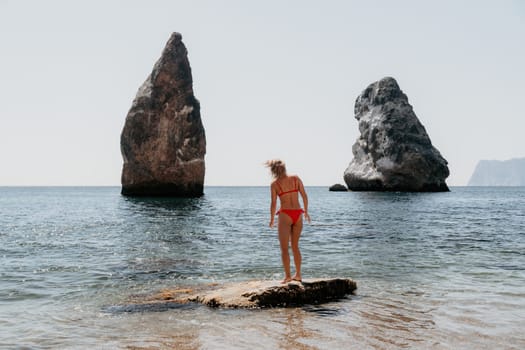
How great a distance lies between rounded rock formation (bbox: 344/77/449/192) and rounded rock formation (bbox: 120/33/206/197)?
40.3 meters

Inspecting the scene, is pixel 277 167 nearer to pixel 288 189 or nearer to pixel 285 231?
pixel 288 189

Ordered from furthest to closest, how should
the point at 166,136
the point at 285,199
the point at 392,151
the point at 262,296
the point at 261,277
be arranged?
the point at 392,151 → the point at 166,136 → the point at 261,277 → the point at 285,199 → the point at 262,296

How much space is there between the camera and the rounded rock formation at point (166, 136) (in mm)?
60844

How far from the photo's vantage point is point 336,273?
12172 mm

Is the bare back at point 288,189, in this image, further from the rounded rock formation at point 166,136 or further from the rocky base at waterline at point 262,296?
the rounded rock formation at point 166,136

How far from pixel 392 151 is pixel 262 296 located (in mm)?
84483

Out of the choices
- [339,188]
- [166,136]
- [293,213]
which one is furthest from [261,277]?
[339,188]

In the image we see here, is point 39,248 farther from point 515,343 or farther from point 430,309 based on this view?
point 515,343

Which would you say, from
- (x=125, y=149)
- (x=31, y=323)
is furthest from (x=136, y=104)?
(x=31, y=323)

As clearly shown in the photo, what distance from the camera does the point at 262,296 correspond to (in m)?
8.34


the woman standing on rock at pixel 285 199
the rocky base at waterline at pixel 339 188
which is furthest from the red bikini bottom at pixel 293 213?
the rocky base at waterline at pixel 339 188

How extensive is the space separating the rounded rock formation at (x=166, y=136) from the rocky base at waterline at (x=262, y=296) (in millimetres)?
52405

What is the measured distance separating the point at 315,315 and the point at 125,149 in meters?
59.5

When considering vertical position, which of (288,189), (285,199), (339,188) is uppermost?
(339,188)
